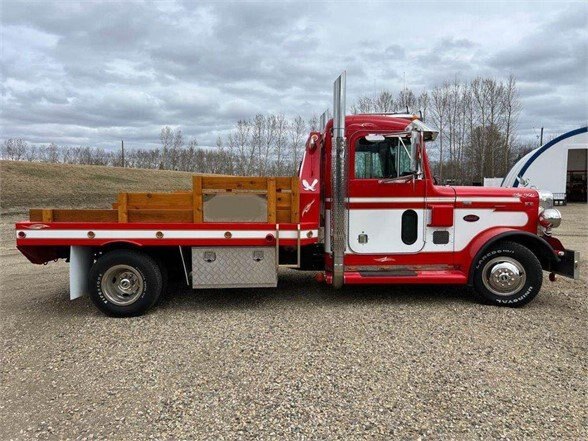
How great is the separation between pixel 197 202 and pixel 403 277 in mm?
2675

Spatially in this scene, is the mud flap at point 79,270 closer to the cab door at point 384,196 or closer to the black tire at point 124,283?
the black tire at point 124,283

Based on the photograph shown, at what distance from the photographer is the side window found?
5.42 meters

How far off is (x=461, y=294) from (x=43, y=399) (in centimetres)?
503

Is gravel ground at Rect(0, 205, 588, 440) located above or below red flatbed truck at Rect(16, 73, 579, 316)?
below

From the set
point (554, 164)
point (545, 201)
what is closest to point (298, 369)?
point (545, 201)

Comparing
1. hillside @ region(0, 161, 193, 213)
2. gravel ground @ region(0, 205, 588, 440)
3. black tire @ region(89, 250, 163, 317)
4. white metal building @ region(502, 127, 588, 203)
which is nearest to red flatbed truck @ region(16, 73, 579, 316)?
black tire @ region(89, 250, 163, 317)

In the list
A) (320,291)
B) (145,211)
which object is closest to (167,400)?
(145,211)

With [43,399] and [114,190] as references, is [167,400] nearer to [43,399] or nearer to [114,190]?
[43,399]

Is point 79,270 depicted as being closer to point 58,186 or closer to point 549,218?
point 549,218

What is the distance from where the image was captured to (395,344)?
435cm

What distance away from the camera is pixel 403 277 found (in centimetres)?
552

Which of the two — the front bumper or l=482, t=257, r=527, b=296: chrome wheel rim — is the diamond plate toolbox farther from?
the front bumper

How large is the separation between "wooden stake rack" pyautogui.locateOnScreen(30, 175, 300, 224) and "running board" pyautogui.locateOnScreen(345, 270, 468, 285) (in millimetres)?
1041

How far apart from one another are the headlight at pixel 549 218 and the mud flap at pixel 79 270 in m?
5.72
